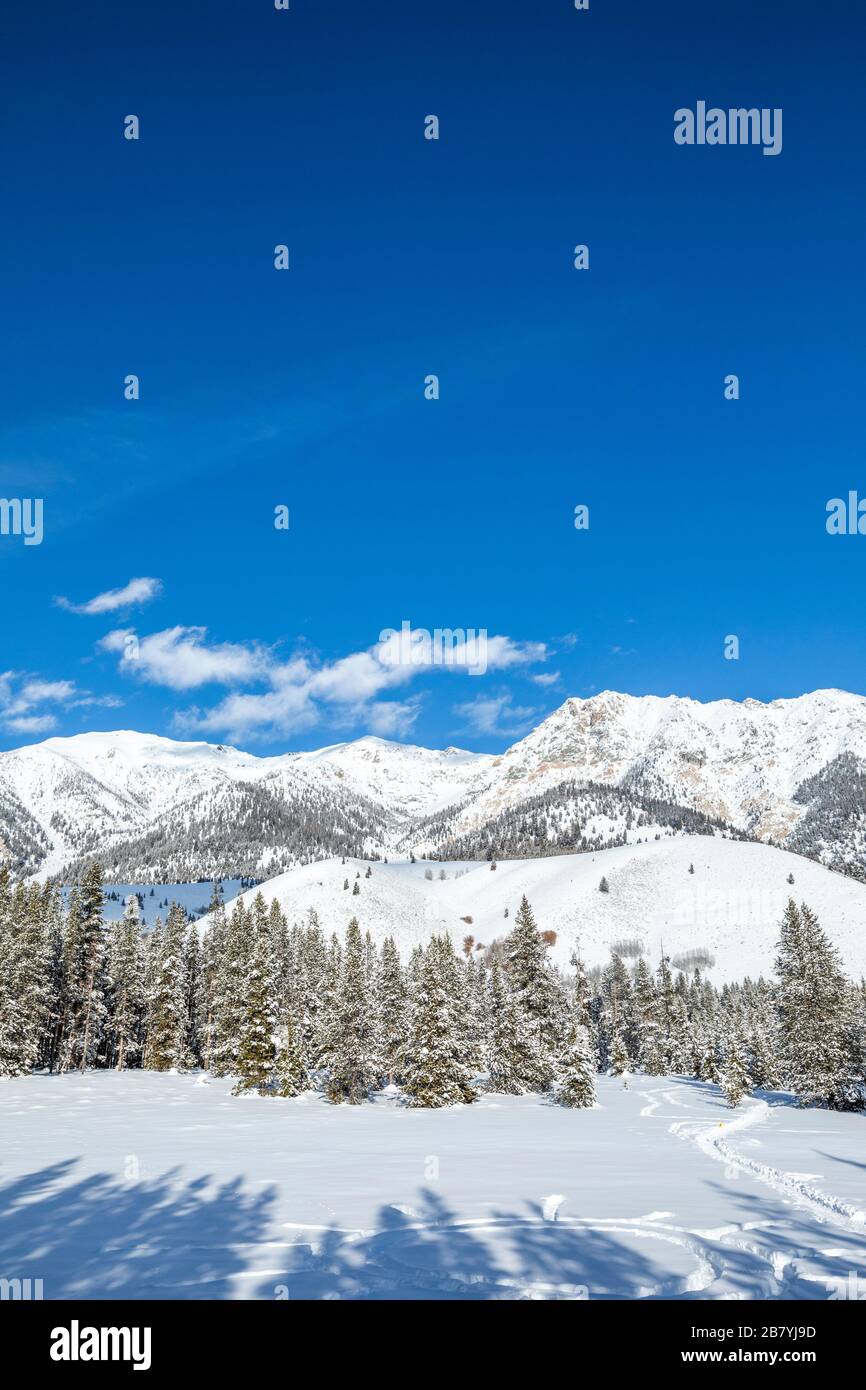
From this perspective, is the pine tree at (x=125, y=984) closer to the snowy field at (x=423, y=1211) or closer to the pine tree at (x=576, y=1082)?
the snowy field at (x=423, y=1211)

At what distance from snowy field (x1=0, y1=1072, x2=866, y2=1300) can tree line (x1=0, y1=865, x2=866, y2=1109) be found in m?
17.1

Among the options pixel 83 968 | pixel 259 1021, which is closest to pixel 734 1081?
pixel 259 1021

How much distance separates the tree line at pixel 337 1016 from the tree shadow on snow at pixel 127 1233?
31.1 meters

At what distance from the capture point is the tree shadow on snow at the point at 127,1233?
32.0 feet

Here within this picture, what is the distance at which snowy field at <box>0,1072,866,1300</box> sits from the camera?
9938mm

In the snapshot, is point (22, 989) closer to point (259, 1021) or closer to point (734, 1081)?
point (259, 1021)

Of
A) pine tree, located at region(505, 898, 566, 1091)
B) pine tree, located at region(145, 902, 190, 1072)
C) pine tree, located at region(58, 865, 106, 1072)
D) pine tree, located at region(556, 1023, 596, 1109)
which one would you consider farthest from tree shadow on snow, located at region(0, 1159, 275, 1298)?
pine tree, located at region(145, 902, 190, 1072)

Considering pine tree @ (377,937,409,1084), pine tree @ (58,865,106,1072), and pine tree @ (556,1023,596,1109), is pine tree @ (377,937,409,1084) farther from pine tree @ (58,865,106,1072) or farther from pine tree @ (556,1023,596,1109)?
pine tree @ (58,865,106,1072)

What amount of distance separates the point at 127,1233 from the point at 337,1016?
4261 centimetres

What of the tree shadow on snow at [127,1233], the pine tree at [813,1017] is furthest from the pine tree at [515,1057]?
the tree shadow on snow at [127,1233]

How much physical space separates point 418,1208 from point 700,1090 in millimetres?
61784
